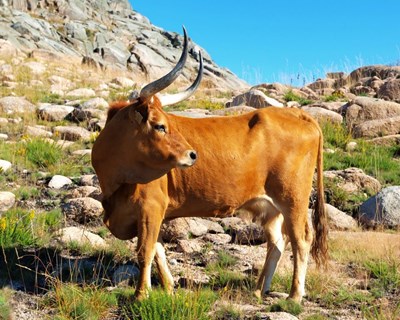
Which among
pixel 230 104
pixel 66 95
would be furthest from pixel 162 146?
pixel 66 95

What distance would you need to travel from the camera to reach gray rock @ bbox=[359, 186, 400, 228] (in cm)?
831

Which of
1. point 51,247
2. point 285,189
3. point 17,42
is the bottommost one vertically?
point 51,247

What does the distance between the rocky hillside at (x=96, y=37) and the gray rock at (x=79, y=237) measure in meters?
24.8

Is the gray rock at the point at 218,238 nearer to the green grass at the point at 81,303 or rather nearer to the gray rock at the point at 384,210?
the gray rock at the point at 384,210

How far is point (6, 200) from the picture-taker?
25.2ft

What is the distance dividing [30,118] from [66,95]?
12.3ft

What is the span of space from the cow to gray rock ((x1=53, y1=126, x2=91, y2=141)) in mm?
6046

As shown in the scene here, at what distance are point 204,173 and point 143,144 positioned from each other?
0.81 m

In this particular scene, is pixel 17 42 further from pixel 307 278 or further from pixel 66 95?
pixel 307 278

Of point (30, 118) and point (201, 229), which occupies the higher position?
point (30, 118)

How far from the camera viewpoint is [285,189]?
5707 mm

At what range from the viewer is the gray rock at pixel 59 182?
8828mm

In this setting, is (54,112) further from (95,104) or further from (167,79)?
(167,79)

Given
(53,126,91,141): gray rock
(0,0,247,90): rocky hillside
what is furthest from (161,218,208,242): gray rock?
(0,0,247,90): rocky hillside
